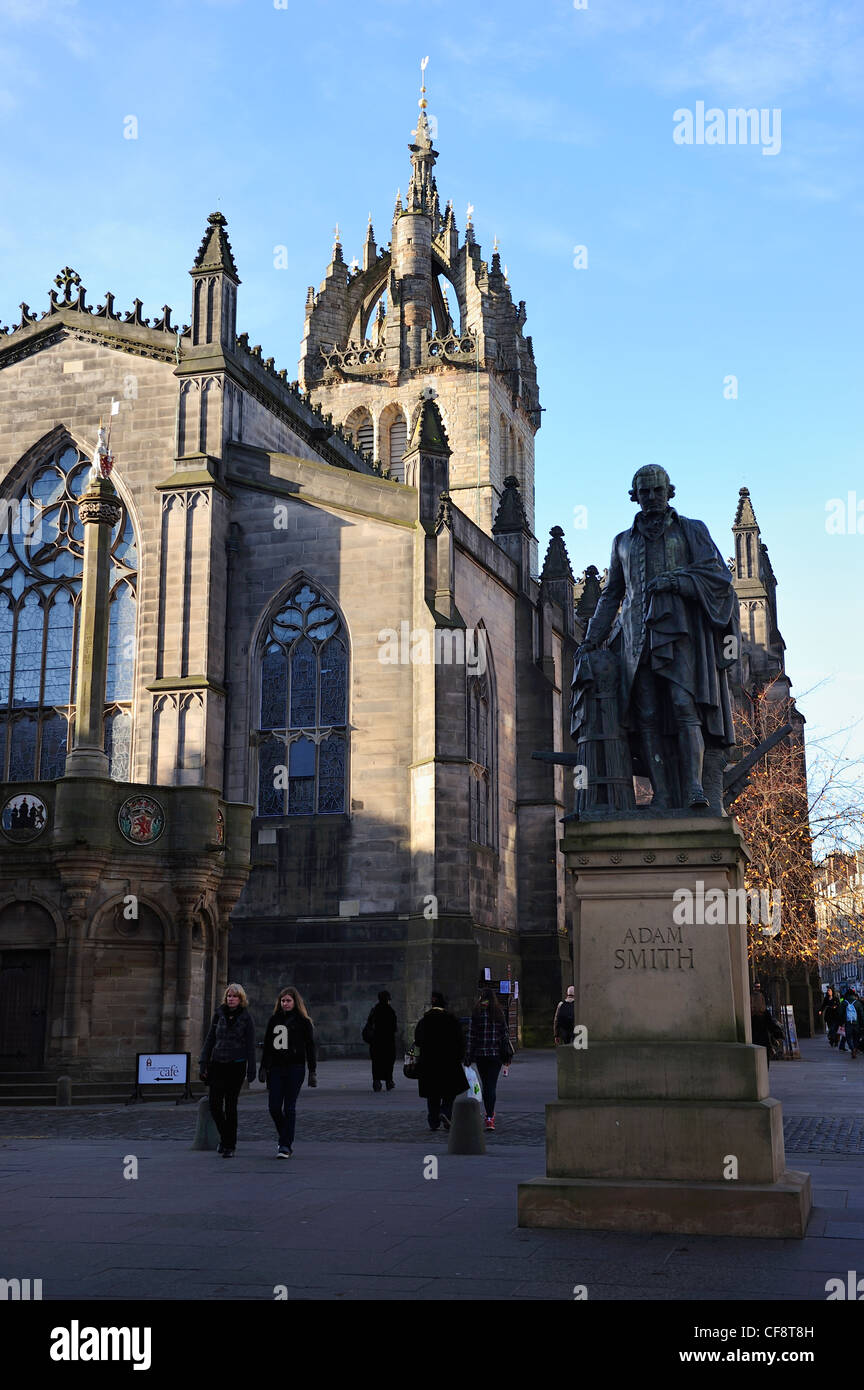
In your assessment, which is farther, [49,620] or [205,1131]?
[49,620]

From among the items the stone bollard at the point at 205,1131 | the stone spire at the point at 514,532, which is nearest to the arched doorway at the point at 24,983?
the stone bollard at the point at 205,1131

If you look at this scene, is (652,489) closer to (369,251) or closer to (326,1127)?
(326,1127)

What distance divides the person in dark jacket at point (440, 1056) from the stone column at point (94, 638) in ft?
27.8

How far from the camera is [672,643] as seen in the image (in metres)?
8.45

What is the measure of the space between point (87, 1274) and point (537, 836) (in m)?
30.8

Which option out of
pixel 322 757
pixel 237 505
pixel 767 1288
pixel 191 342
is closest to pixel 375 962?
pixel 322 757

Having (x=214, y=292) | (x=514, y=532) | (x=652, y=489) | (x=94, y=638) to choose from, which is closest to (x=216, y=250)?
(x=214, y=292)

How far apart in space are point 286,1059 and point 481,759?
21762 mm

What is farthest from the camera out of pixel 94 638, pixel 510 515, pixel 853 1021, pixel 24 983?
pixel 510 515

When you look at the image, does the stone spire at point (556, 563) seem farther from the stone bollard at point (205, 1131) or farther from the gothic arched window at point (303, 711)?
the stone bollard at point (205, 1131)

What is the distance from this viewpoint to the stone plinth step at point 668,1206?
7.12 m

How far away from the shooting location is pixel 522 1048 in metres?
36.1
